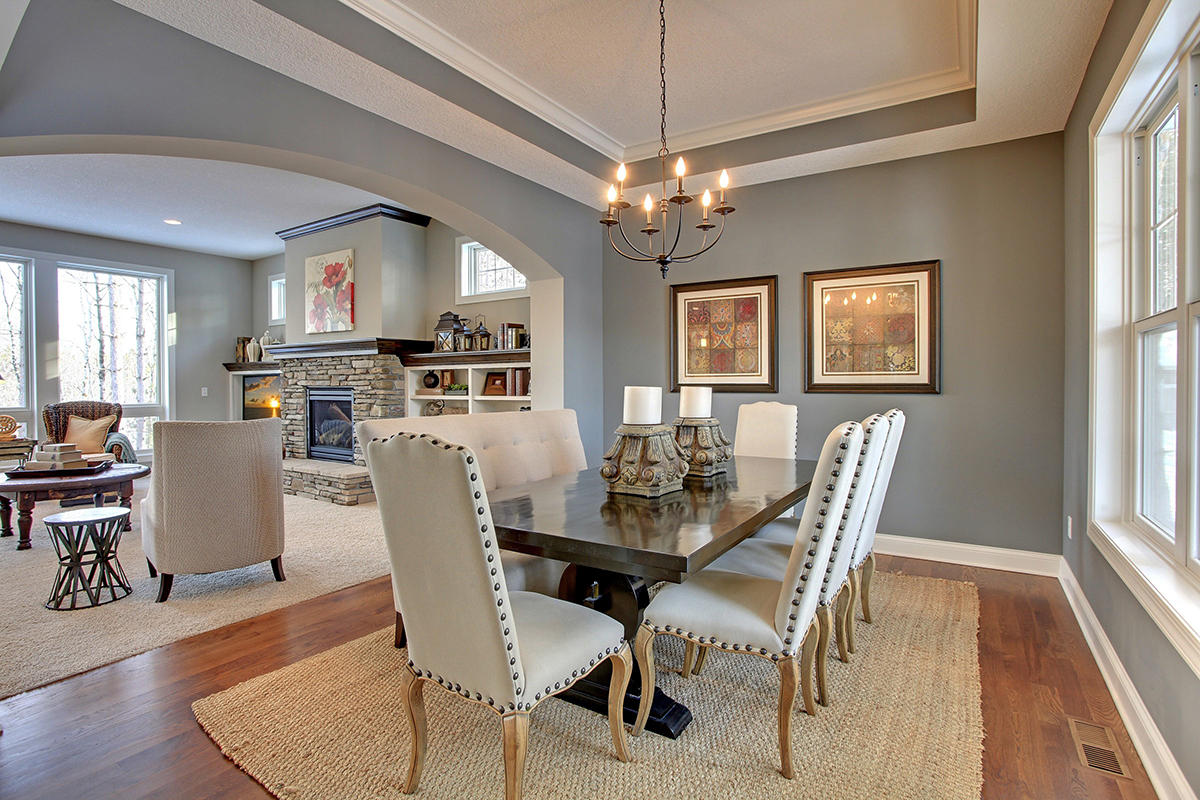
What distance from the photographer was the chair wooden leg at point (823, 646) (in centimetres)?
190

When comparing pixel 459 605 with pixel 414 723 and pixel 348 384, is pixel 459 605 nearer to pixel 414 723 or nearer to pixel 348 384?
pixel 414 723

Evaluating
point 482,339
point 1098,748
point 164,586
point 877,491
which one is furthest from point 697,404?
point 482,339

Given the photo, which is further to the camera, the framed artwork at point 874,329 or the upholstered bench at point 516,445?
the framed artwork at point 874,329

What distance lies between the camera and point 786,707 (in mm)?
1681

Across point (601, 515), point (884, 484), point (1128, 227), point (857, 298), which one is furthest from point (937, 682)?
point (857, 298)

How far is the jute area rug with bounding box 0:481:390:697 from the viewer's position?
2.48 meters

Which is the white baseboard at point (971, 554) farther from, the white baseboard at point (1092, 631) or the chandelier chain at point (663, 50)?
the chandelier chain at point (663, 50)

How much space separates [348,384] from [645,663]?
18.4 feet

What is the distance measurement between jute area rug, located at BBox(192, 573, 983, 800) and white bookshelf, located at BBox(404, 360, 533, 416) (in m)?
3.39

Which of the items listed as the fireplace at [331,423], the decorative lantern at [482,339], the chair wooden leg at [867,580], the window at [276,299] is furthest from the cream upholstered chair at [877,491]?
the window at [276,299]

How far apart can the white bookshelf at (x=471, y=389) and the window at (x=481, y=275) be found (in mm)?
754

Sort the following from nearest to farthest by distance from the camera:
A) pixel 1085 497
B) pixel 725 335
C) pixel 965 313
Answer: pixel 1085 497, pixel 965 313, pixel 725 335

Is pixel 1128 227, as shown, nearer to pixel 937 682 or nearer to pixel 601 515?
pixel 937 682

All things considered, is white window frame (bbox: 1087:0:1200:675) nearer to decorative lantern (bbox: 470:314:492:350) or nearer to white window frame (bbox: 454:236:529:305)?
decorative lantern (bbox: 470:314:492:350)
